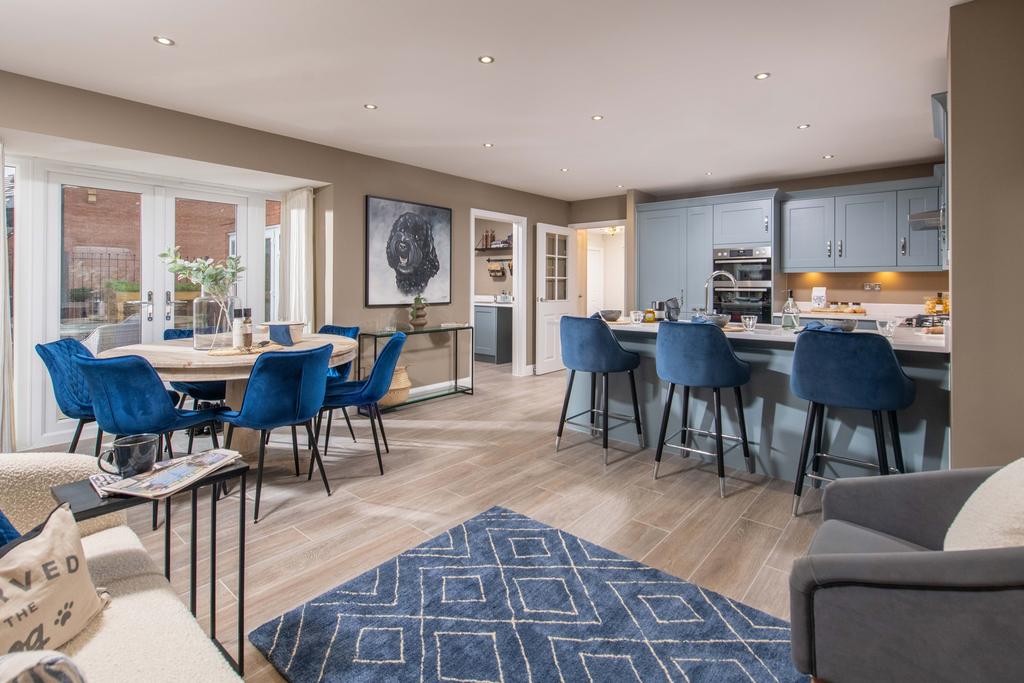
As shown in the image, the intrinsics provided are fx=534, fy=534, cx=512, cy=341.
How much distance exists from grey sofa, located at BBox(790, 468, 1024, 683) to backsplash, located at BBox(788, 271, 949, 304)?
567 centimetres

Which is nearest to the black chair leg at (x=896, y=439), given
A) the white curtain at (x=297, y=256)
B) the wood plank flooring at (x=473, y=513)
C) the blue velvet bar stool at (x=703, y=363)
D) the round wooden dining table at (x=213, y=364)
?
the wood plank flooring at (x=473, y=513)

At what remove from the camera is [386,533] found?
255 cm

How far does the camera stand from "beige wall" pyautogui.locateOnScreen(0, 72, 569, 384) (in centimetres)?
334

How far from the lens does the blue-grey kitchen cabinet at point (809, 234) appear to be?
18.8 feet

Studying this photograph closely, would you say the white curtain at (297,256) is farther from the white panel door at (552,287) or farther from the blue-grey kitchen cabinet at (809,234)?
the blue-grey kitchen cabinet at (809,234)

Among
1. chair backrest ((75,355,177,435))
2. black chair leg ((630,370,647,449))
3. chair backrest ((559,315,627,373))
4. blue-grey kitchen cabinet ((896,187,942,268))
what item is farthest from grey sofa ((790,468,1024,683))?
blue-grey kitchen cabinet ((896,187,942,268))

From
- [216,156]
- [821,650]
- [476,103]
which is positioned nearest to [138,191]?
[216,156]

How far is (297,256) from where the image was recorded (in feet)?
16.4

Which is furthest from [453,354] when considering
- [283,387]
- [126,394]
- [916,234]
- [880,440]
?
[916,234]

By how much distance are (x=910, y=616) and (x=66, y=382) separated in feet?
12.7

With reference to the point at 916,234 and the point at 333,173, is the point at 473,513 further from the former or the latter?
the point at 916,234

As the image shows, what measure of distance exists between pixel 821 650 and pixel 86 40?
13.0 feet

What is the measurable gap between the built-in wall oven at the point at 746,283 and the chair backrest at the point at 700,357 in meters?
3.43

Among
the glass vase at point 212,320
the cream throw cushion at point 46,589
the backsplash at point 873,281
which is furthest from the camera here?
the backsplash at point 873,281
